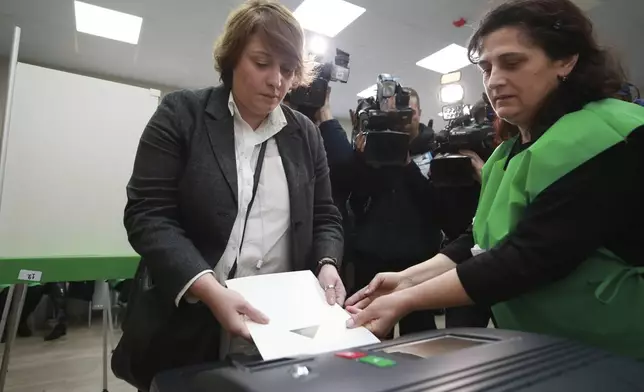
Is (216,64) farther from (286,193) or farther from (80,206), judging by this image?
(80,206)

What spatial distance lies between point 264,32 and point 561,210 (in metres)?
0.65

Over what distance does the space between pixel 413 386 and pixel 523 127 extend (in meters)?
0.67

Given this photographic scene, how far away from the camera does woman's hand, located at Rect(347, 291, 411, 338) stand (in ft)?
2.33

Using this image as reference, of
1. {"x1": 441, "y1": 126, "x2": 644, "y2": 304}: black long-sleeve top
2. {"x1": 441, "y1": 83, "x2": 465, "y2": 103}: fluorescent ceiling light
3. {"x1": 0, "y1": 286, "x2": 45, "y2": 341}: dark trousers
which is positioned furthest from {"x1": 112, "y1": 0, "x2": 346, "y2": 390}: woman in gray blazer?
{"x1": 0, "y1": 286, "x2": 45, "y2": 341}: dark trousers

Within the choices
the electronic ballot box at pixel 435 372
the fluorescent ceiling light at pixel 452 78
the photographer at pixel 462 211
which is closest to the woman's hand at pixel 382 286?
the electronic ballot box at pixel 435 372

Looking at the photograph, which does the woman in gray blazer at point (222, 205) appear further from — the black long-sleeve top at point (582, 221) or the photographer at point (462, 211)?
the photographer at point (462, 211)

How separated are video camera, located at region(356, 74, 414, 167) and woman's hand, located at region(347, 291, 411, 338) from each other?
33.1 inches

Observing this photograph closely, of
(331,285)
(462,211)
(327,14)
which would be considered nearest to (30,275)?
(331,285)

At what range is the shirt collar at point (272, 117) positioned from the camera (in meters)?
0.92

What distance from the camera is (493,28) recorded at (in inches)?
32.7

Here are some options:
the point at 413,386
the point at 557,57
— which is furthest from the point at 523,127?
the point at 413,386

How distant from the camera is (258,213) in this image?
0.87m

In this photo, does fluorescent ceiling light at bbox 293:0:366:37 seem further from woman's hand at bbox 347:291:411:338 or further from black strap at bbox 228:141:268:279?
woman's hand at bbox 347:291:411:338

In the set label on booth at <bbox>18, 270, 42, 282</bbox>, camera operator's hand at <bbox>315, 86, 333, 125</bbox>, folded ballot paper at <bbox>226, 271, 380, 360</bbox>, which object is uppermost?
camera operator's hand at <bbox>315, 86, 333, 125</bbox>
